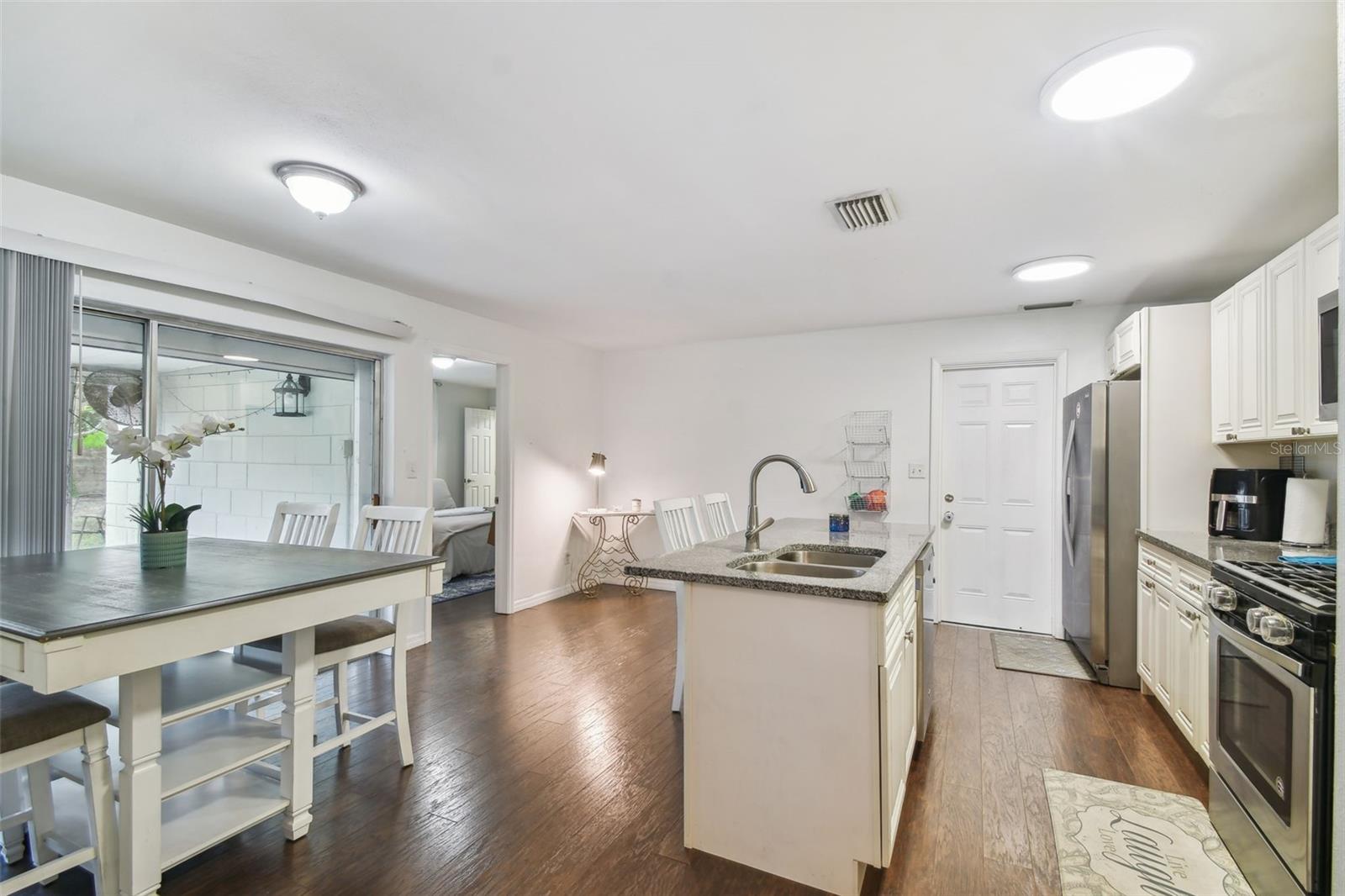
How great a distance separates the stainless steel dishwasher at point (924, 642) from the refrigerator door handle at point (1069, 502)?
1.62 metres

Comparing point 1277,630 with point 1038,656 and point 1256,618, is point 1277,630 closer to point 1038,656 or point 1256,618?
point 1256,618

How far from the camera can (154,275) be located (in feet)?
8.64

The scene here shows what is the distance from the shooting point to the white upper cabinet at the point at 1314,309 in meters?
2.08

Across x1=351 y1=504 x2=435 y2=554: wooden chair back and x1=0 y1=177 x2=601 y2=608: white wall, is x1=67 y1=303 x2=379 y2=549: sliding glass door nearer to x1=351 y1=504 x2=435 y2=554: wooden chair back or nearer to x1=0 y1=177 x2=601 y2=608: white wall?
x1=0 y1=177 x2=601 y2=608: white wall

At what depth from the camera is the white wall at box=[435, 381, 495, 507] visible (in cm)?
812

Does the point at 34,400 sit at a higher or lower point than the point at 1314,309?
lower

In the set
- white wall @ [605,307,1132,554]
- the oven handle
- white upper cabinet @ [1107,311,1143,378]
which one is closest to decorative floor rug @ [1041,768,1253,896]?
the oven handle

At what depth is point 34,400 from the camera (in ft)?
7.61

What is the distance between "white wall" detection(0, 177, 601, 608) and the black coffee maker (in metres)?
4.29

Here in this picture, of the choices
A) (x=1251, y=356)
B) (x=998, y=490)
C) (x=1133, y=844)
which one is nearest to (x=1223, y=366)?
(x=1251, y=356)

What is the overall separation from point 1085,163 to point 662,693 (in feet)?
9.66

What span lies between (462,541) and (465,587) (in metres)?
0.45

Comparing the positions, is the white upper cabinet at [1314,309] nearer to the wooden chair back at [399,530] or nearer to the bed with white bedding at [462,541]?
the wooden chair back at [399,530]

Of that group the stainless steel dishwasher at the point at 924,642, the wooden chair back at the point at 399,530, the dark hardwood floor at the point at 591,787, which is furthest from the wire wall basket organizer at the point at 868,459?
the wooden chair back at the point at 399,530
